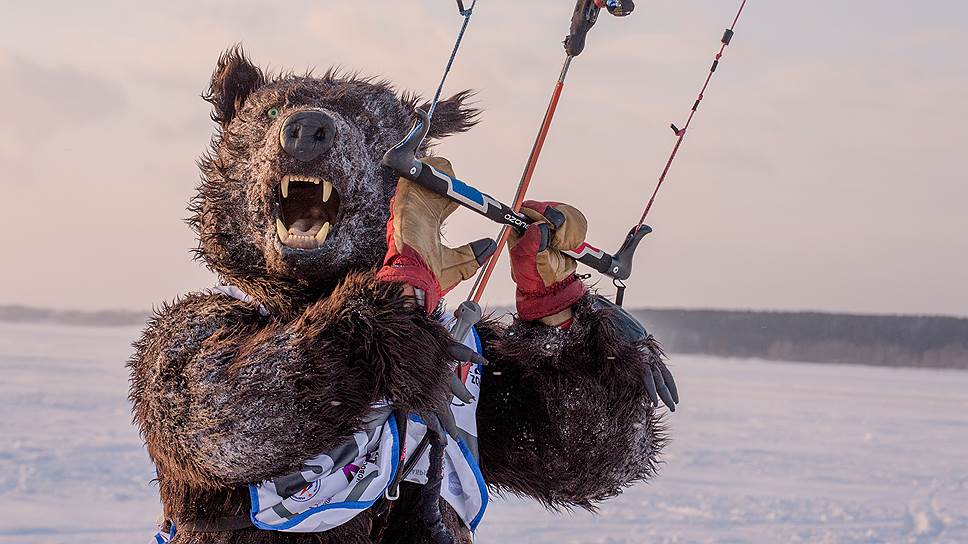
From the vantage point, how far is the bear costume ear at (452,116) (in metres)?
2.39

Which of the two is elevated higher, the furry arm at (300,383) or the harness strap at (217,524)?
the furry arm at (300,383)

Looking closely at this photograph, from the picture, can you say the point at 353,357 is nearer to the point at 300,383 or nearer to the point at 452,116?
the point at 300,383

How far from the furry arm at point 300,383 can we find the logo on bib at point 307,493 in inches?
4.9

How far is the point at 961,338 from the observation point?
16.3m

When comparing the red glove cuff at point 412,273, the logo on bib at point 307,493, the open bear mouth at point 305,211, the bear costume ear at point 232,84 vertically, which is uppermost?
the bear costume ear at point 232,84

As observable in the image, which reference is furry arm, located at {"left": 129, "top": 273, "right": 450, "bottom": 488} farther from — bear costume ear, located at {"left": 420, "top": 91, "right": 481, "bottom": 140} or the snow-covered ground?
the snow-covered ground

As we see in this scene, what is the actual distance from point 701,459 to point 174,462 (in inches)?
237

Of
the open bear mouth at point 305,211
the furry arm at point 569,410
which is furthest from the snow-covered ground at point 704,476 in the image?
the open bear mouth at point 305,211

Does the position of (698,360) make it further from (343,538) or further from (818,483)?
(343,538)

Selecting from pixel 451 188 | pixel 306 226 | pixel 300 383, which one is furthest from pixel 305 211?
pixel 300 383

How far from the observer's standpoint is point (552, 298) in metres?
2.12

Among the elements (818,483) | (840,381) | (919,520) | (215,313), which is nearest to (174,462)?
(215,313)

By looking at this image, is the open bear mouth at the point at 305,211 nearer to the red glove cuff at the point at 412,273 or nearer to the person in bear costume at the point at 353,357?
the person in bear costume at the point at 353,357

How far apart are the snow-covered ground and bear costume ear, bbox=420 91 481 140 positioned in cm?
151
